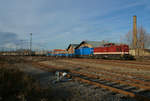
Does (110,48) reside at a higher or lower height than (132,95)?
higher

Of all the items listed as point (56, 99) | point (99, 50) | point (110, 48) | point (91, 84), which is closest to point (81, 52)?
point (99, 50)

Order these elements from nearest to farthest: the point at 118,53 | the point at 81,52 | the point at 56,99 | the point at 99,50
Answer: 1. the point at 56,99
2. the point at 118,53
3. the point at 99,50
4. the point at 81,52

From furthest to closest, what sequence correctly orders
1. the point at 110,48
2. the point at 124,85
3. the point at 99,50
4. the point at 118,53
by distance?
the point at 99,50 < the point at 110,48 < the point at 118,53 < the point at 124,85

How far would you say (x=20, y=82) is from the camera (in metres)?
6.71

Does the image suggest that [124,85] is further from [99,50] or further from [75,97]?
[99,50]

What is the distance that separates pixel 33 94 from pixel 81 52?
110 feet

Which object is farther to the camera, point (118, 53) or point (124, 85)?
point (118, 53)

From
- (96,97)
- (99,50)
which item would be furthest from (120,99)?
(99,50)

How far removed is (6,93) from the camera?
5.29m

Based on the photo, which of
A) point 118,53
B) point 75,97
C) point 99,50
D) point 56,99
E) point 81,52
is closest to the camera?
point 56,99

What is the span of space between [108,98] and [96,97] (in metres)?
0.47

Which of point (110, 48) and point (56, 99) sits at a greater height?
point (110, 48)

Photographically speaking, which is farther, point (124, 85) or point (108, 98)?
point (124, 85)

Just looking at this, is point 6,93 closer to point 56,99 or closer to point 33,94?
point 33,94
